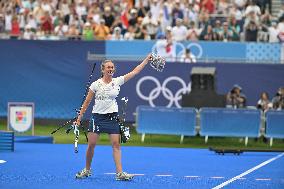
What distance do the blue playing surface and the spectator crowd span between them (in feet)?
24.2

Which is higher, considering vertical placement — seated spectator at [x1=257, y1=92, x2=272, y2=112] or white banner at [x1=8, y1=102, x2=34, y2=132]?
seated spectator at [x1=257, y1=92, x2=272, y2=112]

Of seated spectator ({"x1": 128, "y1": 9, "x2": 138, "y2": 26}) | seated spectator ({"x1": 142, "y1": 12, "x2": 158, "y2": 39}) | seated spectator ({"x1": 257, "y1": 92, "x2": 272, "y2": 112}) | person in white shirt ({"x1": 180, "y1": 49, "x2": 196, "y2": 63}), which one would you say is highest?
seated spectator ({"x1": 128, "y1": 9, "x2": 138, "y2": 26})

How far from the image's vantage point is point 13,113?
85.0ft

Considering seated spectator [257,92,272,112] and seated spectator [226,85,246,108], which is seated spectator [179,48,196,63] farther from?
seated spectator [257,92,272,112]

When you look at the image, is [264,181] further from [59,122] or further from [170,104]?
[59,122]

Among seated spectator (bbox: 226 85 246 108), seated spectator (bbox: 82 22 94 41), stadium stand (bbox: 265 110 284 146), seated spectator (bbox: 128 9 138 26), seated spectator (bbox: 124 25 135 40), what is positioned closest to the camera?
stadium stand (bbox: 265 110 284 146)

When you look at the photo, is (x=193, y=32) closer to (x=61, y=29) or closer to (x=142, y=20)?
(x=142, y=20)

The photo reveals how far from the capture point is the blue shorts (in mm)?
15656

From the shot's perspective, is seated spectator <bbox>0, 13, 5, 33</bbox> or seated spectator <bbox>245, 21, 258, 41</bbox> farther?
seated spectator <bbox>0, 13, 5, 33</bbox>

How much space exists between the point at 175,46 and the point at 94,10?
4.62m

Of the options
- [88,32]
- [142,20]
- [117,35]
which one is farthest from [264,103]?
[88,32]

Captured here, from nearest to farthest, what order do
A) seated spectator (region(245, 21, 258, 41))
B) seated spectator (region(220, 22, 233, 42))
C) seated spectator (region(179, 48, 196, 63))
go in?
seated spectator (region(179, 48, 196, 63)) < seated spectator (region(245, 21, 258, 41)) < seated spectator (region(220, 22, 233, 42))

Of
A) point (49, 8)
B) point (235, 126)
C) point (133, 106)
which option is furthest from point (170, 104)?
point (49, 8)

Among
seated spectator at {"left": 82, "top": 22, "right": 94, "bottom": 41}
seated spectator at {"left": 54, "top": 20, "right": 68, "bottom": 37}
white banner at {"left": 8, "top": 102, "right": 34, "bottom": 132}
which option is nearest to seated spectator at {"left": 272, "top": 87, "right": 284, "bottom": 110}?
seated spectator at {"left": 82, "top": 22, "right": 94, "bottom": 41}
